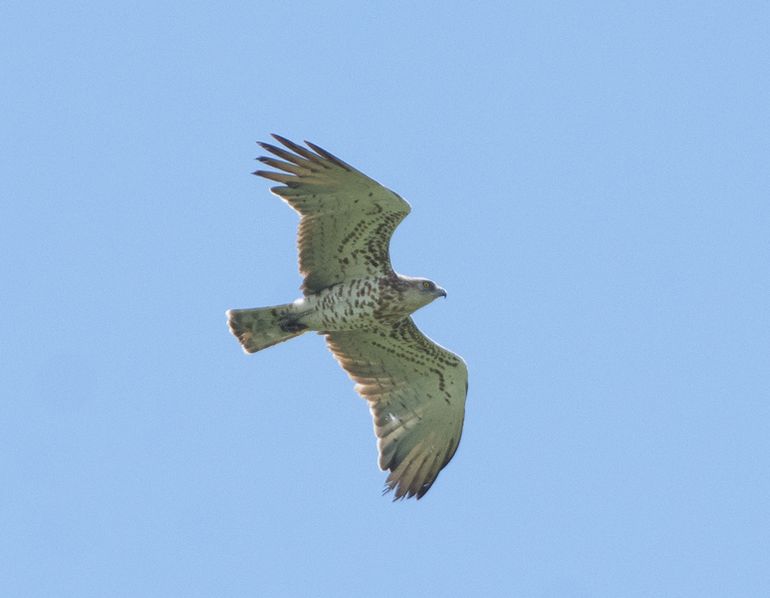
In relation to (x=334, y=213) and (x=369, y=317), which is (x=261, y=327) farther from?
(x=334, y=213)

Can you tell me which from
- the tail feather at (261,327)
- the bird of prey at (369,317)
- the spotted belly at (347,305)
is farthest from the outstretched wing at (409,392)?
the tail feather at (261,327)

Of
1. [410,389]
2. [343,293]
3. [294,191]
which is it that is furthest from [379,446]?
[294,191]

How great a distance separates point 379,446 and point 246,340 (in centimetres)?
198

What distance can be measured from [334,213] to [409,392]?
257cm

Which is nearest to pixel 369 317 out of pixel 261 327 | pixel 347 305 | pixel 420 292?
pixel 347 305

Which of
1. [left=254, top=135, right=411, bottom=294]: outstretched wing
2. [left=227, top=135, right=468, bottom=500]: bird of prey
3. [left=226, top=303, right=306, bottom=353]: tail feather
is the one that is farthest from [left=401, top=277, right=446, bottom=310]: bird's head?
[left=226, top=303, right=306, bottom=353]: tail feather

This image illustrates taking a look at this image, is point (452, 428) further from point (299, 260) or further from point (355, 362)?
point (299, 260)

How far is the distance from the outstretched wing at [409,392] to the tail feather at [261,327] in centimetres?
79

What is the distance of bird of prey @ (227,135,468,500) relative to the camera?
16094 mm

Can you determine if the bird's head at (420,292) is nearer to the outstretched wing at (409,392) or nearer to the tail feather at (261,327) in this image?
the outstretched wing at (409,392)

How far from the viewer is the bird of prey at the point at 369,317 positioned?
52.8 feet

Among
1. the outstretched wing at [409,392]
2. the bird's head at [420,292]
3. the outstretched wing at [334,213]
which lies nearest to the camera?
the outstretched wing at [334,213]

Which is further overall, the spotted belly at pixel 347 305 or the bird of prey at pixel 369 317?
the spotted belly at pixel 347 305

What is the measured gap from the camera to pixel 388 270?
1675 cm
